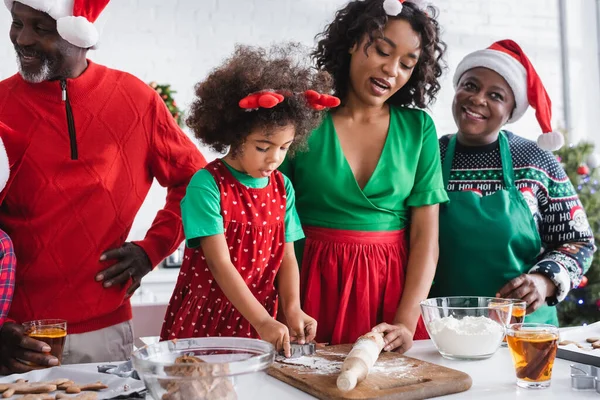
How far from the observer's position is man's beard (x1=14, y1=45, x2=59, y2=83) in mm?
1643

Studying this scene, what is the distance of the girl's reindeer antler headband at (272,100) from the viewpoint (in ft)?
4.80

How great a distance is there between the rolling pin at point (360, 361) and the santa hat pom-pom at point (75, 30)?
98 centimetres

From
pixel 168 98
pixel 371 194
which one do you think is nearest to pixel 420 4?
pixel 371 194

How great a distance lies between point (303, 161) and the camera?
5.80 feet

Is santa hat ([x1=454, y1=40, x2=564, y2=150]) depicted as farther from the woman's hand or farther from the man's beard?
the man's beard

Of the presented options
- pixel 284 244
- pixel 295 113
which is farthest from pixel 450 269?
pixel 295 113

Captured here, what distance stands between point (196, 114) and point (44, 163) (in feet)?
1.25

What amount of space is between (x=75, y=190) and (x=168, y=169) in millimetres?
268

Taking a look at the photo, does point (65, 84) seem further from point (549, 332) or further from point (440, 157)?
point (549, 332)

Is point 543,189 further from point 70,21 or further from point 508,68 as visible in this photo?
point 70,21

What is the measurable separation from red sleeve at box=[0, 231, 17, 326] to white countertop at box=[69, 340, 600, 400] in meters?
0.34

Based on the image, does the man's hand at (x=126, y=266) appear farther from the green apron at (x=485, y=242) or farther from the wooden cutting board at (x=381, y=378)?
the green apron at (x=485, y=242)

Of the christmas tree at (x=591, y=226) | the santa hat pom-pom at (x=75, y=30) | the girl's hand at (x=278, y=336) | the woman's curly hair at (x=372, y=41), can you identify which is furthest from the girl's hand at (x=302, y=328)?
the christmas tree at (x=591, y=226)

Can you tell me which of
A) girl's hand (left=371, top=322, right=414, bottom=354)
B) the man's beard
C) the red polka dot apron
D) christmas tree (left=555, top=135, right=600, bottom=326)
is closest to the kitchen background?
christmas tree (left=555, top=135, right=600, bottom=326)
